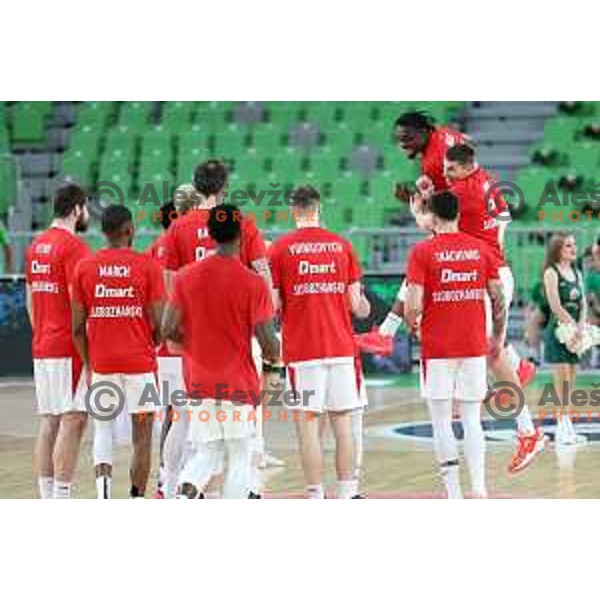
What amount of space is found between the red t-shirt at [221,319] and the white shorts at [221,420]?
0.15ft

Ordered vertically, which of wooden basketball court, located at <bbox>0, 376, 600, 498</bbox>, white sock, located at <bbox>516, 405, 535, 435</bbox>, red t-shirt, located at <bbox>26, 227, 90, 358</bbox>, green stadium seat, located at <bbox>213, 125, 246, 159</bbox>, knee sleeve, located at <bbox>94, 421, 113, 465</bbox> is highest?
green stadium seat, located at <bbox>213, 125, 246, 159</bbox>

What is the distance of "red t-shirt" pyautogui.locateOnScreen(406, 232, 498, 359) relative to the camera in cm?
937

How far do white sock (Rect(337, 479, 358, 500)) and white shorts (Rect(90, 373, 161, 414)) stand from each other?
3.64 ft

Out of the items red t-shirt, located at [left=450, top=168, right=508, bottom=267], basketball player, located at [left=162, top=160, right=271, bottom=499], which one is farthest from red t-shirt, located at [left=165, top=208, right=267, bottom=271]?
red t-shirt, located at [left=450, top=168, right=508, bottom=267]

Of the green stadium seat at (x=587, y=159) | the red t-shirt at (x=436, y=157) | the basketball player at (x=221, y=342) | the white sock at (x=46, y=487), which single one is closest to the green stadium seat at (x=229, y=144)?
the green stadium seat at (x=587, y=159)

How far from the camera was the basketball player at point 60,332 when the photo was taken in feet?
31.0

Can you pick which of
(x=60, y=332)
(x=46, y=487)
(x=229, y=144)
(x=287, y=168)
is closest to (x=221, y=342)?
(x=60, y=332)

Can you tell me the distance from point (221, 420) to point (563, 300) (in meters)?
4.96

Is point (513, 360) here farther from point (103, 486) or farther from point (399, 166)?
point (399, 166)

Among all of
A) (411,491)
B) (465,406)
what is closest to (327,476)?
(411,491)

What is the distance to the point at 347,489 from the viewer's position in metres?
9.57

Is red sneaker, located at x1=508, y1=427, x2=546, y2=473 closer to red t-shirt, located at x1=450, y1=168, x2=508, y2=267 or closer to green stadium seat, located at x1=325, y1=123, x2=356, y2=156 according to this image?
red t-shirt, located at x1=450, y1=168, x2=508, y2=267

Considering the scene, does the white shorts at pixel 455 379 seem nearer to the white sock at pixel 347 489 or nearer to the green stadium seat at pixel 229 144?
the white sock at pixel 347 489

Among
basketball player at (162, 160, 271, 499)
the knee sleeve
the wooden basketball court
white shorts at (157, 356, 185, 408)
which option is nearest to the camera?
the knee sleeve
